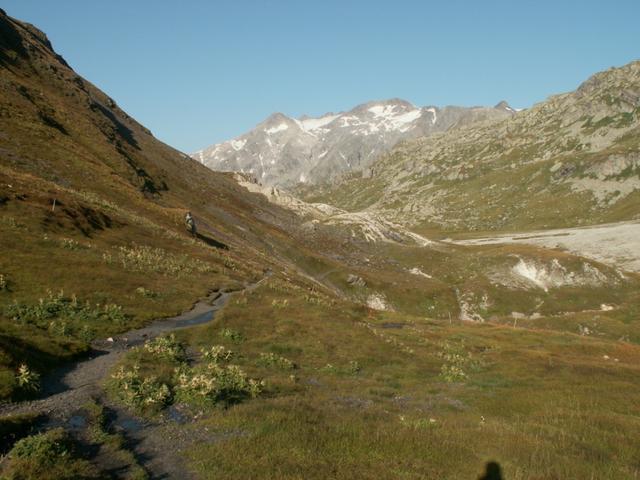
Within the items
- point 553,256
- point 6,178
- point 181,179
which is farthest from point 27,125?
point 553,256

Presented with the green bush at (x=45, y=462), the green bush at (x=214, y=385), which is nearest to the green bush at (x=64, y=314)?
the green bush at (x=214, y=385)

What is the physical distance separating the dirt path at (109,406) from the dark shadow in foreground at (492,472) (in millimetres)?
9834

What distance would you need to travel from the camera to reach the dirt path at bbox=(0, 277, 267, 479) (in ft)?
50.2

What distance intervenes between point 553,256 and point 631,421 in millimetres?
106697

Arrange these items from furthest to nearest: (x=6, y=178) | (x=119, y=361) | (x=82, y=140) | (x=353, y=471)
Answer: (x=82, y=140) → (x=6, y=178) → (x=119, y=361) → (x=353, y=471)

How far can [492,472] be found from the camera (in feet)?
52.6

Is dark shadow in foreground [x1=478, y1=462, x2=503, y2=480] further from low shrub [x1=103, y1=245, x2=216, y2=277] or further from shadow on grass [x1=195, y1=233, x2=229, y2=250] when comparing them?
shadow on grass [x1=195, y1=233, x2=229, y2=250]

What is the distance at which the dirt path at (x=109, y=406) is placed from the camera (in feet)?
50.2

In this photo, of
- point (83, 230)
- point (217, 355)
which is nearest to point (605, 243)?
point (83, 230)

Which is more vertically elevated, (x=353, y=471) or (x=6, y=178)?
(x=6, y=178)

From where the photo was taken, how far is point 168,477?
14.1 metres

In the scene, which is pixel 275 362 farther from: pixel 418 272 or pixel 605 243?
pixel 605 243

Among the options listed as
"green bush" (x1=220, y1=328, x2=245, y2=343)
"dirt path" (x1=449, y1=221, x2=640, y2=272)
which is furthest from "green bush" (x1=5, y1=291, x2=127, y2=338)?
"dirt path" (x1=449, y1=221, x2=640, y2=272)

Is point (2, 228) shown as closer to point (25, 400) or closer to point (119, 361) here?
point (119, 361)
